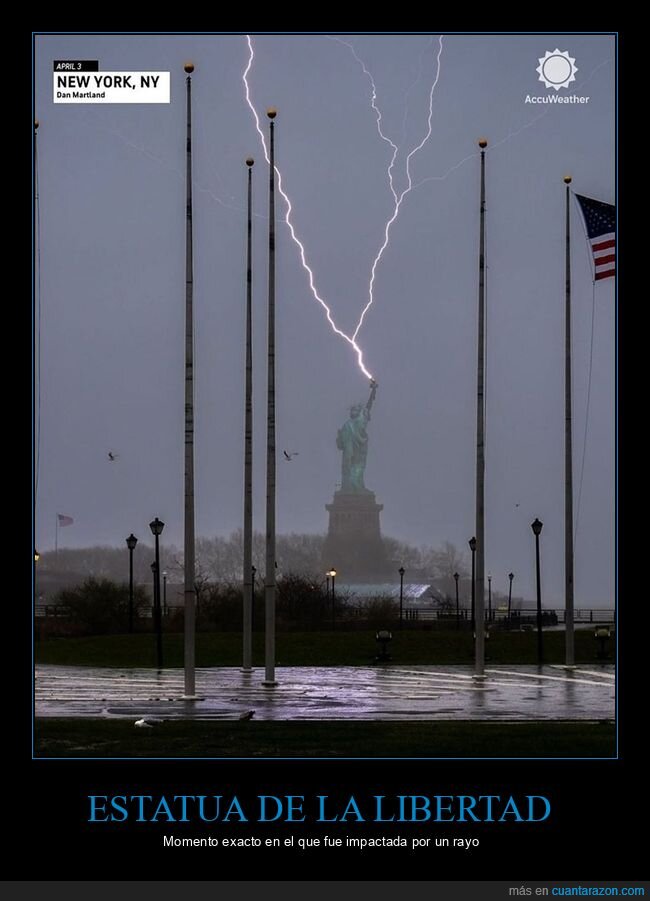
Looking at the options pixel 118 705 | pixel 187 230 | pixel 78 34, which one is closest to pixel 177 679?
pixel 118 705

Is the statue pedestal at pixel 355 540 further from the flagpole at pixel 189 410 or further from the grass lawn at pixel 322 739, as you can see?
the grass lawn at pixel 322 739

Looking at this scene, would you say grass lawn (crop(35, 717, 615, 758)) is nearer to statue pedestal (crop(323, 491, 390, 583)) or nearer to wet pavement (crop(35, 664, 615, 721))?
wet pavement (crop(35, 664, 615, 721))

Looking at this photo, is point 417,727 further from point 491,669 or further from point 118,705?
point 491,669

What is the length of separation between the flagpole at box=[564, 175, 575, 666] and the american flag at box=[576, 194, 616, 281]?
74.8 inches

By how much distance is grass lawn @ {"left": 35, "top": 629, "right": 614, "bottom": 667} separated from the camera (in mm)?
37344

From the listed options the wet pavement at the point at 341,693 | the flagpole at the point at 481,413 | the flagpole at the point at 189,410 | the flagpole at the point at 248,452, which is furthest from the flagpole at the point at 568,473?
the flagpole at the point at 189,410

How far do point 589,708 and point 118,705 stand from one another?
293 inches

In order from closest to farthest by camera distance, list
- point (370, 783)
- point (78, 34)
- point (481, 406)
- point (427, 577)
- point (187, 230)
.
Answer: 1. point (370, 783)
2. point (78, 34)
3. point (187, 230)
4. point (481, 406)
5. point (427, 577)

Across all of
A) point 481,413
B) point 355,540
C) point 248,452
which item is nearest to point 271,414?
point 248,452

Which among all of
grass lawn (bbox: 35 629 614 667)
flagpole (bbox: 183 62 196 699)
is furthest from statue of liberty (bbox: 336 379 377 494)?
flagpole (bbox: 183 62 196 699)

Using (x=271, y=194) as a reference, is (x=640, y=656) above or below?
below

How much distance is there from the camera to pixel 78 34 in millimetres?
14242

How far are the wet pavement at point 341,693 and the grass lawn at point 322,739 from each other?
1455 mm

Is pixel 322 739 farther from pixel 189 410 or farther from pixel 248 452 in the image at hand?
pixel 248 452
